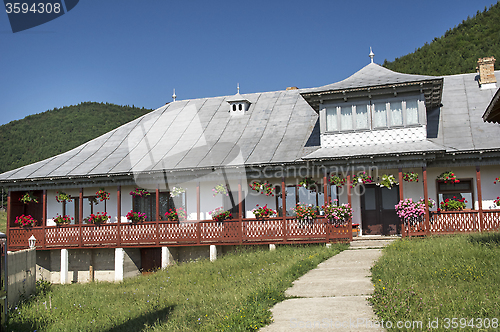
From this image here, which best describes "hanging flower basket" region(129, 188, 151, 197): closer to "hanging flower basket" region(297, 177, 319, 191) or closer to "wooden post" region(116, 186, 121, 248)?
"wooden post" region(116, 186, 121, 248)

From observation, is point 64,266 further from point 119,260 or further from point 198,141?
point 198,141

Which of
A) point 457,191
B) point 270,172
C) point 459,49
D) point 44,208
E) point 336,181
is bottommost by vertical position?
point 44,208

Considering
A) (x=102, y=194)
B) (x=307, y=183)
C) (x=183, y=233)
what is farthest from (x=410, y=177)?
(x=102, y=194)

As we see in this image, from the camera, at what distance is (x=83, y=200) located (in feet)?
71.6

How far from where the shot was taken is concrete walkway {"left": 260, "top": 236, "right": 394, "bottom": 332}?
6.98 meters

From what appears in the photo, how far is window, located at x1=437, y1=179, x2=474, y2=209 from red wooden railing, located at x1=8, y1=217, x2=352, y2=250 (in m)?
4.22

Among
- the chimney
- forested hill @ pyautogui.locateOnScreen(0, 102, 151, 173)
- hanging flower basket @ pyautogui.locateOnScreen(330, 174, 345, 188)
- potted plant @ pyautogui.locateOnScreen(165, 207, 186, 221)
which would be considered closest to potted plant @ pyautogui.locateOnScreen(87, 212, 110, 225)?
potted plant @ pyautogui.locateOnScreen(165, 207, 186, 221)

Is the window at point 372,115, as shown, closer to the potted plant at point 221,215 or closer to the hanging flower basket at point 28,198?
the potted plant at point 221,215

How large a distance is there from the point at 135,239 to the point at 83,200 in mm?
4299

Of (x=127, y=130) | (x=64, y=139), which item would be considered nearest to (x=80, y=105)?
(x=64, y=139)

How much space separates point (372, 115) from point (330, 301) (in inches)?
431

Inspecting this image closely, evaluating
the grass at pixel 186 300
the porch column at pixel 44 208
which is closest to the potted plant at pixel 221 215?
the grass at pixel 186 300

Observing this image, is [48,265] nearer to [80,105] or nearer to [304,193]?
[304,193]

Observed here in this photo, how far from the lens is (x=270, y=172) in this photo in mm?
18719
